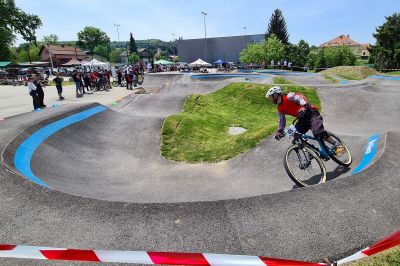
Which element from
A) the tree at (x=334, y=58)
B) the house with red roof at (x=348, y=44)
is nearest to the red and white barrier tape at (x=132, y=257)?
the tree at (x=334, y=58)

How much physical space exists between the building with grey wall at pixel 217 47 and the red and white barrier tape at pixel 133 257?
105 meters

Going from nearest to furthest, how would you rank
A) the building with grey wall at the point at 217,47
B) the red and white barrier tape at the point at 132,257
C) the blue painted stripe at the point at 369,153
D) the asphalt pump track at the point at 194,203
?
1. the red and white barrier tape at the point at 132,257
2. the asphalt pump track at the point at 194,203
3. the blue painted stripe at the point at 369,153
4. the building with grey wall at the point at 217,47

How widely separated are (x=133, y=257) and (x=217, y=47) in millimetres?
110794

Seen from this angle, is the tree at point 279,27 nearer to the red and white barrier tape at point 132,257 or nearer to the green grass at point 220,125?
the green grass at point 220,125

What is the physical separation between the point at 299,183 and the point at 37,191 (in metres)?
5.22

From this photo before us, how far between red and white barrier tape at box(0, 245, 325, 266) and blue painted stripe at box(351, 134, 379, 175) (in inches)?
179

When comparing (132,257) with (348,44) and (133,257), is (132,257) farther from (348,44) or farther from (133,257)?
(348,44)

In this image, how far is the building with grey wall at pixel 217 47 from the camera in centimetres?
10469

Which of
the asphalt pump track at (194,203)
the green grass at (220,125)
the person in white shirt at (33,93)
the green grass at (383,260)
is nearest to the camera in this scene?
the green grass at (383,260)

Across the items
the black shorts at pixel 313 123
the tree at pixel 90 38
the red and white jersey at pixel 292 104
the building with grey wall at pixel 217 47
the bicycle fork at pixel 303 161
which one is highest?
the tree at pixel 90 38

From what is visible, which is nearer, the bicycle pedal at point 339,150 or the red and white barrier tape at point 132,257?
the red and white barrier tape at point 132,257

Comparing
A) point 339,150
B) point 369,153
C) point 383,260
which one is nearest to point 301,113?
point 339,150

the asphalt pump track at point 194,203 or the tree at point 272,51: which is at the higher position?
the tree at point 272,51

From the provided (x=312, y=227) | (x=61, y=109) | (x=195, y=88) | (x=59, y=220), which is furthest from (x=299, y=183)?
(x=195, y=88)
